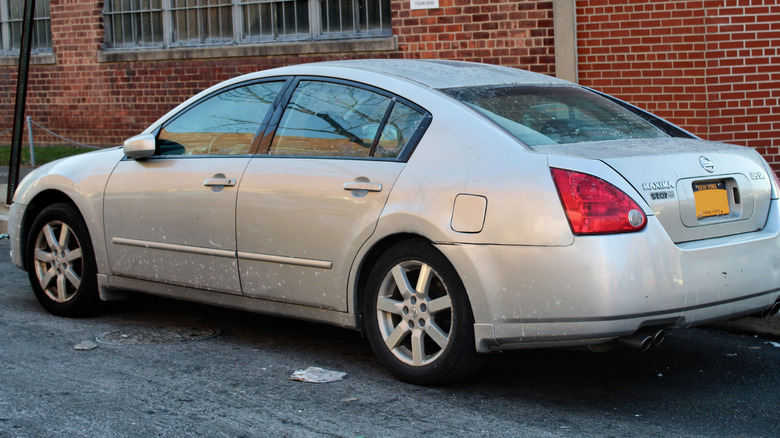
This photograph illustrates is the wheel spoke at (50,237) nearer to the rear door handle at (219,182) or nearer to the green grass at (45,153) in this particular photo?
the rear door handle at (219,182)

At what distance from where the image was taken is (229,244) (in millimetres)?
5453

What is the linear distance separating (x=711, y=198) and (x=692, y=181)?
157mm

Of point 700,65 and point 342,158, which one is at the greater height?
point 700,65

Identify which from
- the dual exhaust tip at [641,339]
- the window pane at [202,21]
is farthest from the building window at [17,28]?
the dual exhaust tip at [641,339]

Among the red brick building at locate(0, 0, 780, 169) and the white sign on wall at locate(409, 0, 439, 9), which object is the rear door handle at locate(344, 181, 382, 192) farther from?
the white sign on wall at locate(409, 0, 439, 9)

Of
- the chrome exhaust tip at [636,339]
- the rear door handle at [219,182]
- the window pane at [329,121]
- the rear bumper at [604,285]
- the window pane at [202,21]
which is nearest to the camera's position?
the rear bumper at [604,285]

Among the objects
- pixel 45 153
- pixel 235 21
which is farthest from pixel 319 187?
pixel 45 153

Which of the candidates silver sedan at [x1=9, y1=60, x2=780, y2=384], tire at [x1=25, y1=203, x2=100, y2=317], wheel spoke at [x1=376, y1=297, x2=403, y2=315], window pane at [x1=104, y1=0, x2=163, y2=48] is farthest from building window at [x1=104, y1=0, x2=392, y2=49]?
wheel spoke at [x1=376, y1=297, x2=403, y2=315]

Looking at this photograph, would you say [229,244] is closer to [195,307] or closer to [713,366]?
[195,307]

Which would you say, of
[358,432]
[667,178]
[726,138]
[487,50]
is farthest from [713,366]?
[487,50]

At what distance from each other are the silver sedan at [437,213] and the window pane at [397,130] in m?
0.01

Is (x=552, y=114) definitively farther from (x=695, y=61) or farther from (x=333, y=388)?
(x=695, y=61)

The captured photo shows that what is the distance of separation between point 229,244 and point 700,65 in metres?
6.59

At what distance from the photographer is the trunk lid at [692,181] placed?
4.36 meters
